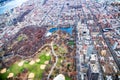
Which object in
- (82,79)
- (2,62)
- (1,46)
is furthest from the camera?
(1,46)

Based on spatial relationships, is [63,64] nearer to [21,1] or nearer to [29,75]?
[29,75]

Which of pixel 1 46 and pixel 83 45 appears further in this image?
pixel 1 46

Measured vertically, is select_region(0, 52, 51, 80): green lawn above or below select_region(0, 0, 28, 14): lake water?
above

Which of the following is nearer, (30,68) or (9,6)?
(30,68)

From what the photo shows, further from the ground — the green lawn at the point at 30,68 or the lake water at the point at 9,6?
the green lawn at the point at 30,68

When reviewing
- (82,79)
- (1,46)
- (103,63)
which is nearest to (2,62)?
(1,46)

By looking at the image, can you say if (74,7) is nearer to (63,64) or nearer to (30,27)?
(30,27)

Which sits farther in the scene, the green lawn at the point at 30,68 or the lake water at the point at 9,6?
the lake water at the point at 9,6

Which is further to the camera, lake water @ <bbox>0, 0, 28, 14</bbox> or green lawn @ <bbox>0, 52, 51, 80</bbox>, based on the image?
lake water @ <bbox>0, 0, 28, 14</bbox>

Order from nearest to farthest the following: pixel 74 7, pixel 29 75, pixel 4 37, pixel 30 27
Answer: pixel 29 75, pixel 4 37, pixel 30 27, pixel 74 7

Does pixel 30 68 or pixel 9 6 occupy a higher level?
pixel 30 68
